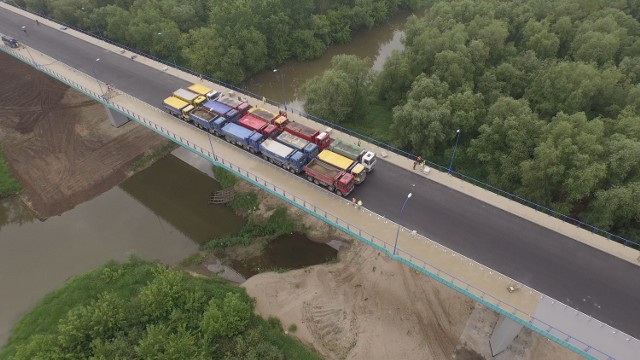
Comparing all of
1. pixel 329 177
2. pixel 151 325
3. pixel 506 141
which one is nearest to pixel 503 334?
pixel 329 177

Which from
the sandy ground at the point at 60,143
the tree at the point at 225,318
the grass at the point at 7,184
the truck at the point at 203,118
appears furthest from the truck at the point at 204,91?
the grass at the point at 7,184

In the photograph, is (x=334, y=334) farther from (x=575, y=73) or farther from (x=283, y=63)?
(x=283, y=63)

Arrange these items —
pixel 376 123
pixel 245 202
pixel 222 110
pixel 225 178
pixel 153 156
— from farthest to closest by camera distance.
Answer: pixel 376 123
pixel 153 156
pixel 225 178
pixel 245 202
pixel 222 110

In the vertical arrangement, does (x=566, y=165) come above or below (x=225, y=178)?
above

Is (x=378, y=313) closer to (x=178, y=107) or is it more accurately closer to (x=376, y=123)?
(x=376, y=123)

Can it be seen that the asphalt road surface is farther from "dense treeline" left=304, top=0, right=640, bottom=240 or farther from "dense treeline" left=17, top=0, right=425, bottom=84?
"dense treeline" left=17, top=0, right=425, bottom=84

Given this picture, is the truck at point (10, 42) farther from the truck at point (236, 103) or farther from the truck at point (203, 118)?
the truck at point (236, 103)

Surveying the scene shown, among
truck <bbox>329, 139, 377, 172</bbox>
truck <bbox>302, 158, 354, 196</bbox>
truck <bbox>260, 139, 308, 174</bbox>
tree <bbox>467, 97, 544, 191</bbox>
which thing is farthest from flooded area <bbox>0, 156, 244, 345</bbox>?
tree <bbox>467, 97, 544, 191</bbox>
